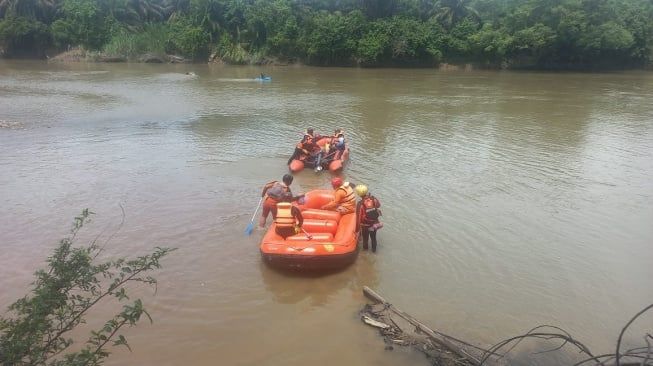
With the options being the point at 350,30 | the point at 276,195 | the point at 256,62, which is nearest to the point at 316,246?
the point at 276,195

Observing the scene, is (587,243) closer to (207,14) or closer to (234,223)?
(234,223)

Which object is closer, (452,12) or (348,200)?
(348,200)

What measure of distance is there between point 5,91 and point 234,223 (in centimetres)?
2355

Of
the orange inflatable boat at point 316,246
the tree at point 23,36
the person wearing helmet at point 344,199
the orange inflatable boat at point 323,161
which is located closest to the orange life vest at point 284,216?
the orange inflatable boat at point 316,246

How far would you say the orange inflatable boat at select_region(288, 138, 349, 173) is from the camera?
42.3 feet

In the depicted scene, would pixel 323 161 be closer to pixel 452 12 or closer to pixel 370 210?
pixel 370 210

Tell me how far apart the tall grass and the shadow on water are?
45.4 m

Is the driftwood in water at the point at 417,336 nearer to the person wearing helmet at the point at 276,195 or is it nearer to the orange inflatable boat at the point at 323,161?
the person wearing helmet at the point at 276,195

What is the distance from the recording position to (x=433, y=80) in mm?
34125

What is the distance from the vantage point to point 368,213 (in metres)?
8.01

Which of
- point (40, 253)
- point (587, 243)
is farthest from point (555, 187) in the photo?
point (40, 253)

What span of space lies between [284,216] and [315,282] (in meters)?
1.14

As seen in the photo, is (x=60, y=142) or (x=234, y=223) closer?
(x=234, y=223)

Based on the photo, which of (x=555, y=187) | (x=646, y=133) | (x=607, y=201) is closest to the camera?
(x=607, y=201)
